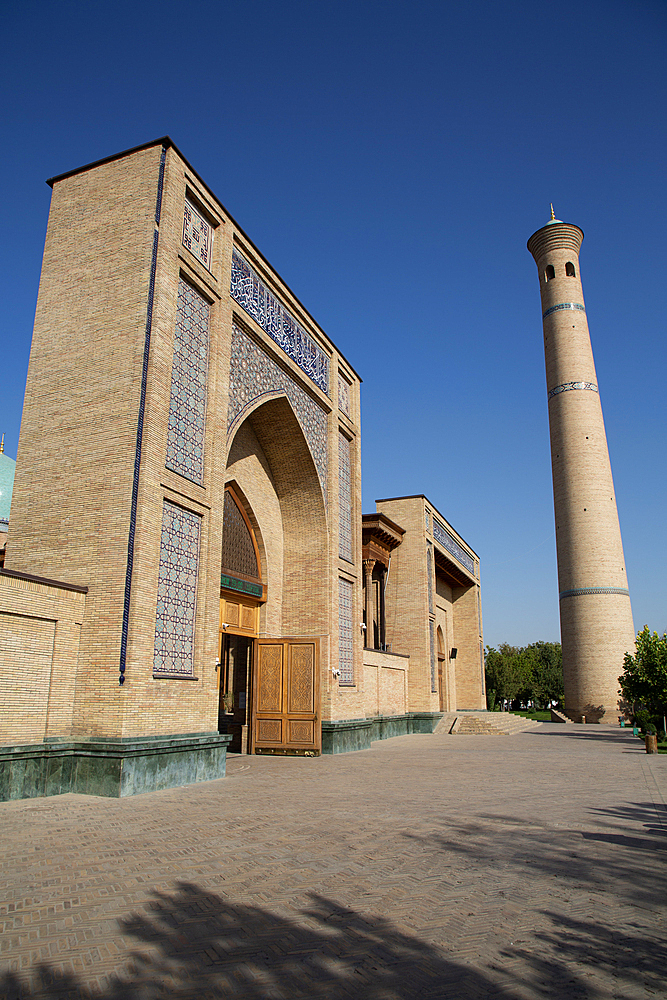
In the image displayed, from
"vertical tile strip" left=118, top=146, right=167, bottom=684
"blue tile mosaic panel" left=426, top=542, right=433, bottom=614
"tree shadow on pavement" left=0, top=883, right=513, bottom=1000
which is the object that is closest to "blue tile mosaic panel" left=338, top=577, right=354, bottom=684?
"vertical tile strip" left=118, top=146, right=167, bottom=684

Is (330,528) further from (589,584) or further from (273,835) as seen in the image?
(589,584)

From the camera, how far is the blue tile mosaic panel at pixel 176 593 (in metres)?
9.38

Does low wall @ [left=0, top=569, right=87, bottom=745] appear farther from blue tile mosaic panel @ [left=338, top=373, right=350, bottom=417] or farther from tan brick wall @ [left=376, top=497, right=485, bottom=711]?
tan brick wall @ [left=376, top=497, right=485, bottom=711]

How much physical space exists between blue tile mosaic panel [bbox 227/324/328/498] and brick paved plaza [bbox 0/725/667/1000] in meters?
6.87

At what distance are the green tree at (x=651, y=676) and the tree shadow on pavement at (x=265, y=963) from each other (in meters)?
18.5

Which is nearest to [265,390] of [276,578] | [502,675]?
[276,578]

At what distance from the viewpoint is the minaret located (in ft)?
106

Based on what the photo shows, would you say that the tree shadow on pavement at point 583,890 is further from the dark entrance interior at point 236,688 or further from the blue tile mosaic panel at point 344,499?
the blue tile mosaic panel at point 344,499

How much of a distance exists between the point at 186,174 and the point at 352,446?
8193mm

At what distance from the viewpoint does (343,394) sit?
17531 millimetres

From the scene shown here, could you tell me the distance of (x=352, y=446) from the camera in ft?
58.3

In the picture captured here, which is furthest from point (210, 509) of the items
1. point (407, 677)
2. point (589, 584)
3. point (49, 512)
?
point (589, 584)

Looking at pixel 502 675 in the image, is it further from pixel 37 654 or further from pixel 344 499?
pixel 37 654

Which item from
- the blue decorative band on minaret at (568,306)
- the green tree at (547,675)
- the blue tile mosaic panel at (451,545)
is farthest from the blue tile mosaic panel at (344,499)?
the green tree at (547,675)
